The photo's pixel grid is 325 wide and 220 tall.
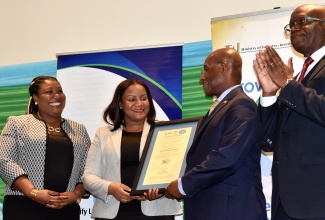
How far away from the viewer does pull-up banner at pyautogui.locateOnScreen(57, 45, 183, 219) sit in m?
5.20

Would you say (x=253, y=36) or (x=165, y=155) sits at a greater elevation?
(x=253, y=36)

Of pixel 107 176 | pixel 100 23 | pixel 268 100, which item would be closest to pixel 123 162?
pixel 107 176

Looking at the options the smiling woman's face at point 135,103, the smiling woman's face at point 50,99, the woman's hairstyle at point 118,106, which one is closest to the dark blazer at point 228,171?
the smiling woman's face at point 135,103

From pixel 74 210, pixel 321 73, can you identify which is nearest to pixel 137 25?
pixel 74 210

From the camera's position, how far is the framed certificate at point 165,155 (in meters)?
3.99

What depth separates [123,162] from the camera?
173 inches

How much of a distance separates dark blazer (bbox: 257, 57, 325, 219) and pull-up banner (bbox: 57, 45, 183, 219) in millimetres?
2241

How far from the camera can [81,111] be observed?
5.50 meters

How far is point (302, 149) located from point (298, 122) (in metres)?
0.15

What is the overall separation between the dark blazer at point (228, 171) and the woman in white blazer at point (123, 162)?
49cm

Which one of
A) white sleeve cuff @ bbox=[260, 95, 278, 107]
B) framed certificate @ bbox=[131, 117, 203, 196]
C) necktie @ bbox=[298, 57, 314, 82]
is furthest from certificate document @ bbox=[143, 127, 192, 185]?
necktie @ bbox=[298, 57, 314, 82]

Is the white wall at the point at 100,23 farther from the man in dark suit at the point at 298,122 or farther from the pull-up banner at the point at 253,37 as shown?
the man in dark suit at the point at 298,122

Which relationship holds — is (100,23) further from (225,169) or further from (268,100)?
(268,100)

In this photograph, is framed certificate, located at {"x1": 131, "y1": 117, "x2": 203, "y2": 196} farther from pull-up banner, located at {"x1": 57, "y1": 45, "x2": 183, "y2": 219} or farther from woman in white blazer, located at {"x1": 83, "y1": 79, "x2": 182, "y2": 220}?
pull-up banner, located at {"x1": 57, "y1": 45, "x2": 183, "y2": 219}
